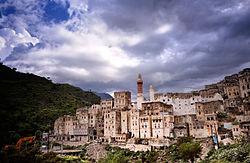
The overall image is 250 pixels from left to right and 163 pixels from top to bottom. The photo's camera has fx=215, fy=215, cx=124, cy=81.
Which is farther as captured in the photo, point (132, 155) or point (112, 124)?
point (112, 124)

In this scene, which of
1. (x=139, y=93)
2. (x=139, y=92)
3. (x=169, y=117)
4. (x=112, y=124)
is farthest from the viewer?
(x=139, y=92)

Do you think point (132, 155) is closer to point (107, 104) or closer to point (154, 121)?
point (154, 121)

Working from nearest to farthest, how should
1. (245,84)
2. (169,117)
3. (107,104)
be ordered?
1. (169,117)
2. (245,84)
3. (107,104)

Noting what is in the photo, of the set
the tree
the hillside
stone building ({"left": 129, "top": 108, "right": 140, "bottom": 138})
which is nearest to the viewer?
the hillside

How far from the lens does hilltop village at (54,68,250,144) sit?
61094 mm

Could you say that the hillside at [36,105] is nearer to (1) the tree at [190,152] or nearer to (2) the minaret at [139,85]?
(2) the minaret at [139,85]

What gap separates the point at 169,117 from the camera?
68.3 meters

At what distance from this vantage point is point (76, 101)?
116 meters

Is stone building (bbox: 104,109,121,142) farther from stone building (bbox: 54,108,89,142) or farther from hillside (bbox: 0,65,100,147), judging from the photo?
hillside (bbox: 0,65,100,147)

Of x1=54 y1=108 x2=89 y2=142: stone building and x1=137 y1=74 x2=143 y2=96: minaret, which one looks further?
x1=137 y1=74 x2=143 y2=96: minaret


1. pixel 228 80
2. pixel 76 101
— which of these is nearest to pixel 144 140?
pixel 228 80

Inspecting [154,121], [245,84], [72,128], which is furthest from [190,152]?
[72,128]

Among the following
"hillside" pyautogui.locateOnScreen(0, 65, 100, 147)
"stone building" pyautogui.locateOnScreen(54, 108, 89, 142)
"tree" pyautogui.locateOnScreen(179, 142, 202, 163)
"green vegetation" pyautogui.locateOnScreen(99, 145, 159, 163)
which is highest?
"hillside" pyautogui.locateOnScreen(0, 65, 100, 147)

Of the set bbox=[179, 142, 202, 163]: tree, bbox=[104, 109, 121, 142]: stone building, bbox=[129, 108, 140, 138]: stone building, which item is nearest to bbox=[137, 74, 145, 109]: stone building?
bbox=[104, 109, 121, 142]: stone building
